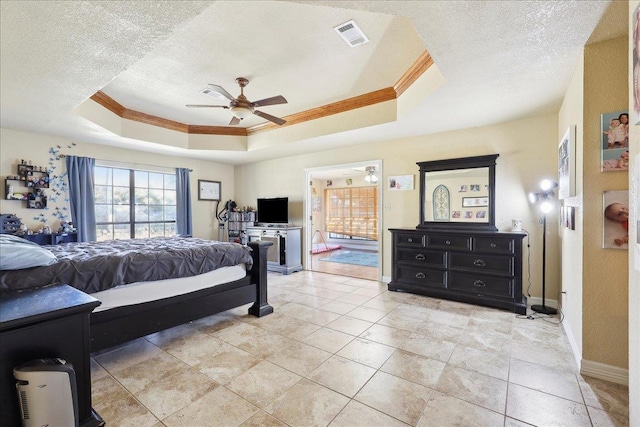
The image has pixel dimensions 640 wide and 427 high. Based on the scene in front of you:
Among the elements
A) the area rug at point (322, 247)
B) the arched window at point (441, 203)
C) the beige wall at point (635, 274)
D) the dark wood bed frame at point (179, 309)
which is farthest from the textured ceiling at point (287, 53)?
the area rug at point (322, 247)

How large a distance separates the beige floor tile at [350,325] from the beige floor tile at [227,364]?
94 cm

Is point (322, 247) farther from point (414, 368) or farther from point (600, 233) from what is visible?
point (600, 233)

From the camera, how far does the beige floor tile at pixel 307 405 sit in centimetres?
170

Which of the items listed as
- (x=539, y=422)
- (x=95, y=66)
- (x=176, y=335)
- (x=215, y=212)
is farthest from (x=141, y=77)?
(x=539, y=422)

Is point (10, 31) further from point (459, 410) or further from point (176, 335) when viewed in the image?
point (459, 410)

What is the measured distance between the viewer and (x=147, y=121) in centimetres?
472

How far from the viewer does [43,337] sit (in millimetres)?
1394

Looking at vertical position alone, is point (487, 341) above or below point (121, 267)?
below

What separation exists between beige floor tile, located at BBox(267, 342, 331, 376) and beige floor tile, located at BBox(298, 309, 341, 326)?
0.55 m

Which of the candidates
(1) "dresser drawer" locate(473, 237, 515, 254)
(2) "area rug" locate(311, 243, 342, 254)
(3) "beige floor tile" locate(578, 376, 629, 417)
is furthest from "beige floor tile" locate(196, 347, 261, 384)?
(2) "area rug" locate(311, 243, 342, 254)

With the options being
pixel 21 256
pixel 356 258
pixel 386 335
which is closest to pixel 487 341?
pixel 386 335

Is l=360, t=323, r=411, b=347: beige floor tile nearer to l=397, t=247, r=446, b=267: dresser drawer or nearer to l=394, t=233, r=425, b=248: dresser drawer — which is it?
l=397, t=247, r=446, b=267: dresser drawer

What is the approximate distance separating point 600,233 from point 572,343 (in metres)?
1.07

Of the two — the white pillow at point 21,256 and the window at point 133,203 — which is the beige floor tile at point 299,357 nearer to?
the white pillow at point 21,256
